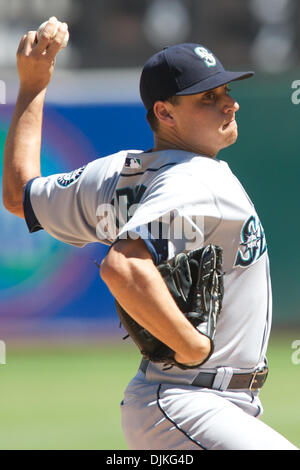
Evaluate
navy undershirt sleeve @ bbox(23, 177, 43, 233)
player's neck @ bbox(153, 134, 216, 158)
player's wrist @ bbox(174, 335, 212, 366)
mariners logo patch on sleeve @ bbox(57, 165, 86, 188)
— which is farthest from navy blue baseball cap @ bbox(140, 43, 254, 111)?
player's wrist @ bbox(174, 335, 212, 366)

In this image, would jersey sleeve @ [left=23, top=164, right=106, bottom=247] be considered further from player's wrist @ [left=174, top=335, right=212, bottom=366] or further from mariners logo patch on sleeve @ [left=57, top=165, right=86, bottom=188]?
player's wrist @ [left=174, top=335, right=212, bottom=366]

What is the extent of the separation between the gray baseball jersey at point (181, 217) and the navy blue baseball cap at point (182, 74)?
199 mm

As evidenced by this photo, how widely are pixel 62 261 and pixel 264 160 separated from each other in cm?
205

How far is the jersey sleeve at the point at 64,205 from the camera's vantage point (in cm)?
262

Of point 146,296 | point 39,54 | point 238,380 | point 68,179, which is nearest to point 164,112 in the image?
point 68,179

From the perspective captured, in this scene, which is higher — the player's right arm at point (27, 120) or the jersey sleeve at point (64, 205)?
the player's right arm at point (27, 120)

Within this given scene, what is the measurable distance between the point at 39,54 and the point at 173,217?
898mm

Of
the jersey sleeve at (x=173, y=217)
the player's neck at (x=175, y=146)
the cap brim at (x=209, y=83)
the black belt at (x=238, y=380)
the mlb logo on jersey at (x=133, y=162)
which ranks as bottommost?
the black belt at (x=238, y=380)

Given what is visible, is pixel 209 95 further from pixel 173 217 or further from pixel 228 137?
pixel 173 217

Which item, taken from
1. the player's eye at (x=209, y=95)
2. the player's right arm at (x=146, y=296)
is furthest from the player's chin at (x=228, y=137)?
the player's right arm at (x=146, y=296)

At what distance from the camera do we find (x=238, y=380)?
94.0 inches

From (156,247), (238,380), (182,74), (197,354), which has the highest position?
(182,74)

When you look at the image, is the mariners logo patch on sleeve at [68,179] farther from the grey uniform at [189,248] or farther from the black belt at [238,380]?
the black belt at [238,380]
